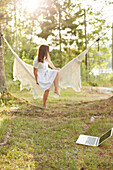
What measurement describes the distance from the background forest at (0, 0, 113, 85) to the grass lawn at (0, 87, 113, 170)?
350 centimetres

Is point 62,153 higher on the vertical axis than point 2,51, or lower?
lower

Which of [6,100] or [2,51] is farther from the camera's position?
[2,51]

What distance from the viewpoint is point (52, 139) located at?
212 cm

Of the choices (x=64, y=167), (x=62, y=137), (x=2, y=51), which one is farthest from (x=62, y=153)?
(x=2, y=51)

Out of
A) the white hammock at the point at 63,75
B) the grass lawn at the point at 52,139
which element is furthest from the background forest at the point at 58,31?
the grass lawn at the point at 52,139

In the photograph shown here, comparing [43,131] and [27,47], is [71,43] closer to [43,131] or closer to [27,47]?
[27,47]

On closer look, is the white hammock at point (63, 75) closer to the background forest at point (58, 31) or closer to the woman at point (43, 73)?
the woman at point (43, 73)

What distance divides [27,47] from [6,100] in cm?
544

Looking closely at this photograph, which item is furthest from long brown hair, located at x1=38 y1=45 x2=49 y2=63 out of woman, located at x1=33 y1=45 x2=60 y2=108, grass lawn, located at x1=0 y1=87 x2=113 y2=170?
grass lawn, located at x1=0 y1=87 x2=113 y2=170

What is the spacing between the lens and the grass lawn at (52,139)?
1.61 metres

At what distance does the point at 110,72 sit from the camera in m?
9.47

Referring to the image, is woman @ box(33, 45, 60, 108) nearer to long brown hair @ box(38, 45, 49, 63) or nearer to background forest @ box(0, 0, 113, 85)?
long brown hair @ box(38, 45, 49, 63)

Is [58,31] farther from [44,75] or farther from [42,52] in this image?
[44,75]

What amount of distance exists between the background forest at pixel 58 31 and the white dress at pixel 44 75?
9.52 ft
